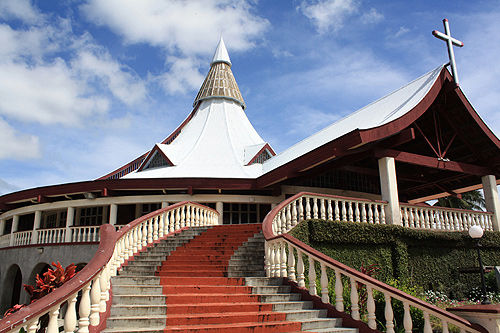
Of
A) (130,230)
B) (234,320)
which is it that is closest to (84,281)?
(234,320)

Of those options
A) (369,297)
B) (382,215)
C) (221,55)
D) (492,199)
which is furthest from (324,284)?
(221,55)

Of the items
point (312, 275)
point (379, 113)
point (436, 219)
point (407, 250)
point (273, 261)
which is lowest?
point (312, 275)

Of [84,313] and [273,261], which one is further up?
[273,261]

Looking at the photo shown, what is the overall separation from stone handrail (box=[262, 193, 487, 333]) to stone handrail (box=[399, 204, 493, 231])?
14.1ft

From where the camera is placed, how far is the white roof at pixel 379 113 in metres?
13.1

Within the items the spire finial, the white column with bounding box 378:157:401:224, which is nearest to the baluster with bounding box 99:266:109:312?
the white column with bounding box 378:157:401:224

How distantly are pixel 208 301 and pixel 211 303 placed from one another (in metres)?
0.21

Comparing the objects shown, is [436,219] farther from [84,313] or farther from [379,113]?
[84,313]

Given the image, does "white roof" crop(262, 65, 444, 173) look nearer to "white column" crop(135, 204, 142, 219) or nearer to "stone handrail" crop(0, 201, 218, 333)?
"white column" crop(135, 204, 142, 219)

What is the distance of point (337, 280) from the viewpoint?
6.51 metres

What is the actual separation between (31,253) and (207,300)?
44.8ft

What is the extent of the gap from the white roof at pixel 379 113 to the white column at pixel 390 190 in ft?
4.23

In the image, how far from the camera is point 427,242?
1212 centimetres

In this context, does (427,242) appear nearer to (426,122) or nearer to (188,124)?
(426,122)
